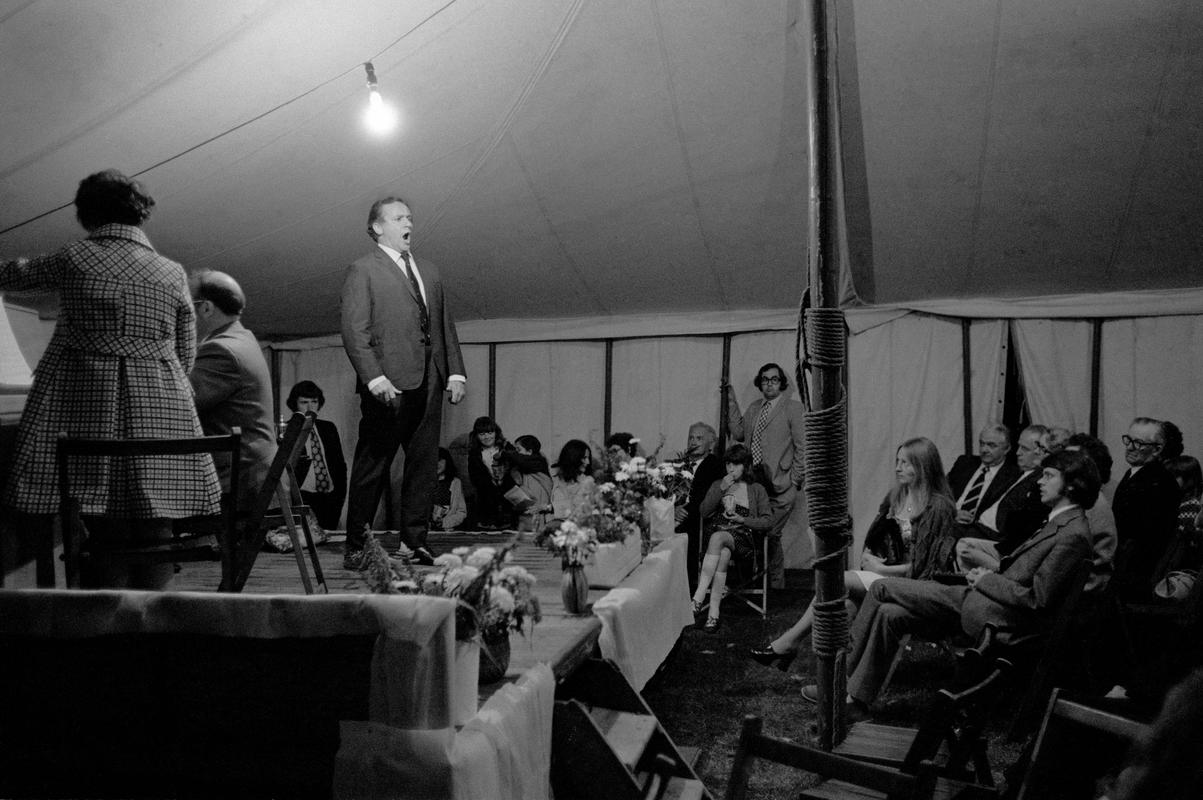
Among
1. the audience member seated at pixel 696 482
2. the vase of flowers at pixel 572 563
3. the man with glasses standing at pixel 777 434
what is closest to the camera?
the vase of flowers at pixel 572 563

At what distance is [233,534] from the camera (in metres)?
2.50

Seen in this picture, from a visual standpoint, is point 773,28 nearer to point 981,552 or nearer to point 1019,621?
point 981,552

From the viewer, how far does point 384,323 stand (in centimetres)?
390

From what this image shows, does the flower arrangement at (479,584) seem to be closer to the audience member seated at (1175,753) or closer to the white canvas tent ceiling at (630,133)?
the audience member seated at (1175,753)

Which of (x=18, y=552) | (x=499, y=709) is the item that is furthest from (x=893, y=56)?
(x=18, y=552)

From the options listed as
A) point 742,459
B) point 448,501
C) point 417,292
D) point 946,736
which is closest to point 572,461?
point 742,459

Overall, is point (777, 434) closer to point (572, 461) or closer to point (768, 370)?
point (768, 370)

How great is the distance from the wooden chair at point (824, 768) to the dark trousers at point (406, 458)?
223cm

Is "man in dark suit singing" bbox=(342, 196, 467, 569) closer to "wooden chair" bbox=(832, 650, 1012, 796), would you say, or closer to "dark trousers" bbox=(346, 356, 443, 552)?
"dark trousers" bbox=(346, 356, 443, 552)

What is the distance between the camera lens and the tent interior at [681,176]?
15.5 ft

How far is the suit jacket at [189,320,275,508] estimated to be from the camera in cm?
308

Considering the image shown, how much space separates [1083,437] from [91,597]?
4953 millimetres

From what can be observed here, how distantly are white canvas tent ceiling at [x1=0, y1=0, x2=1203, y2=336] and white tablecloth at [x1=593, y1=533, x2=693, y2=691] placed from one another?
1571 mm

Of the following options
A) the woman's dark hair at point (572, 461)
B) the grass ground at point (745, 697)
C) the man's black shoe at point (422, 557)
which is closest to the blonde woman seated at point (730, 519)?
the grass ground at point (745, 697)
